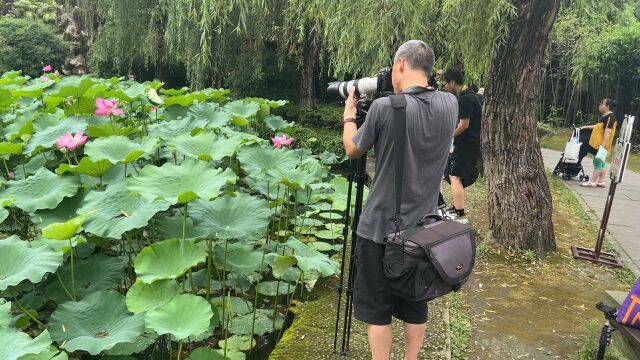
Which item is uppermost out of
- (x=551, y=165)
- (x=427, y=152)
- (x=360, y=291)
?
(x=427, y=152)

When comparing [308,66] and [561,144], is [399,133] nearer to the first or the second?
[308,66]

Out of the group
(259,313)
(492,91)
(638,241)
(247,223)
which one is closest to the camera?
(247,223)

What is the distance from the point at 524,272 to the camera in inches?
141

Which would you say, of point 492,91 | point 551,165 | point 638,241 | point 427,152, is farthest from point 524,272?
point 551,165

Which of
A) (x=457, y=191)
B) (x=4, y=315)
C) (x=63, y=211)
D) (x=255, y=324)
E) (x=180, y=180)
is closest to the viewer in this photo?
(x=4, y=315)

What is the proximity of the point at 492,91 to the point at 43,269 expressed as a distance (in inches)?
124

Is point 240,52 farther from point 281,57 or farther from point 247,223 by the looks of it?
point 247,223

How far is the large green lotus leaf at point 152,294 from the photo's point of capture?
1918mm

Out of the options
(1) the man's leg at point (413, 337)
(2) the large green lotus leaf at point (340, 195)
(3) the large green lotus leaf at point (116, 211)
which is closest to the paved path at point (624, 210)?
(2) the large green lotus leaf at point (340, 195)

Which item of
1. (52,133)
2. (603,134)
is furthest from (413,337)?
(603,134)

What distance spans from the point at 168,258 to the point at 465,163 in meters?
2.81

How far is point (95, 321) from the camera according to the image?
2.00 m

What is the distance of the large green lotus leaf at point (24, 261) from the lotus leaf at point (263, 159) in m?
1.14

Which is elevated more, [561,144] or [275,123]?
[275,123]
